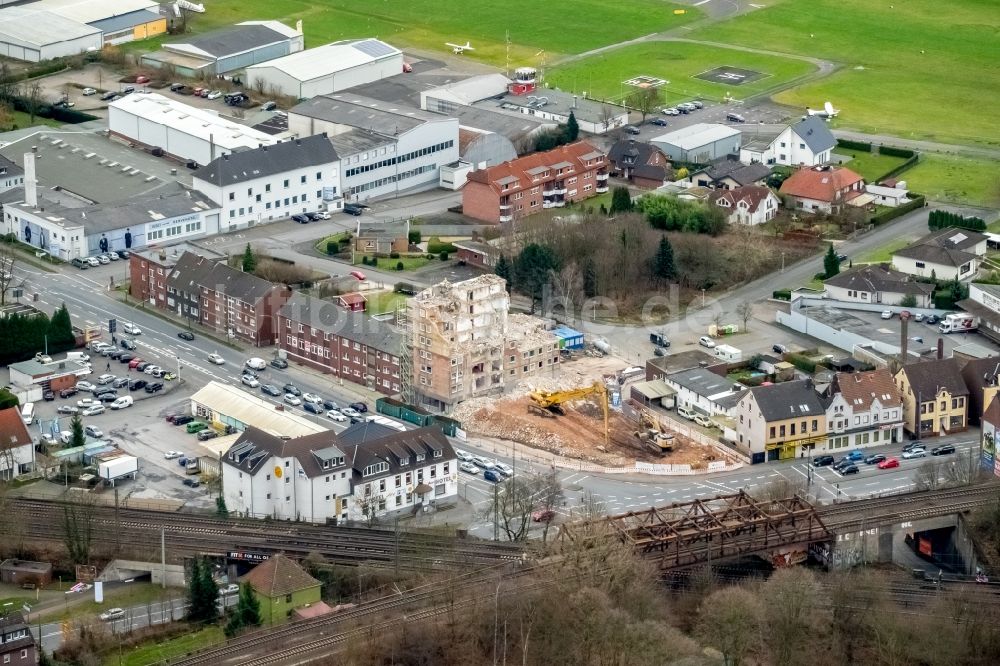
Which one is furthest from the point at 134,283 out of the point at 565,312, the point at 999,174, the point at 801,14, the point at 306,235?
the point at 801,14

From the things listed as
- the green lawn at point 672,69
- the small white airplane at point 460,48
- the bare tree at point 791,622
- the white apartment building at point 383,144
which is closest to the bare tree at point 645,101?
the green lawn at point 672,69

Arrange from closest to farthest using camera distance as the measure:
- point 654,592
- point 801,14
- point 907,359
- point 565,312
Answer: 1. point 654,592
2. point 907,359
3. point 565,312
4. point 801,14

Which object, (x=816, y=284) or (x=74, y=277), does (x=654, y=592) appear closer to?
(x=816, y=284)

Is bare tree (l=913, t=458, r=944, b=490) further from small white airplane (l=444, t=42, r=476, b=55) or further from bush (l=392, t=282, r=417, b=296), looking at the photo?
small white airplane (l=444, t=42, r=476, b=55)

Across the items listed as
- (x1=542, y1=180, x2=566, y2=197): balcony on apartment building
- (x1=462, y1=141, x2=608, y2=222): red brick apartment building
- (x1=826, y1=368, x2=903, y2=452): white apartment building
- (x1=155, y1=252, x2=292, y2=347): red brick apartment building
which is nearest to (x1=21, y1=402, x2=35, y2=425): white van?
(x1=155, y1=252, x2=292, y2=347): red brick apartment building

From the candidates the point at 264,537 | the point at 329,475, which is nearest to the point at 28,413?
the point at 329,475

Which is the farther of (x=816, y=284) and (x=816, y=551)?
(x=816, y=284)
